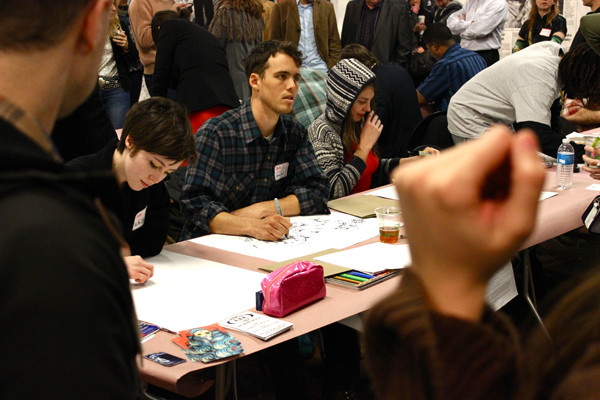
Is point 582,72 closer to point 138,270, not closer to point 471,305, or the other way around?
point 138,270

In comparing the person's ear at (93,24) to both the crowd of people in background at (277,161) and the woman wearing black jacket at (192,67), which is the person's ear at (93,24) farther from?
the woman wearing black jacket at (192,67)

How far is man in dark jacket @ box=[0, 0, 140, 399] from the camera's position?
44 cm

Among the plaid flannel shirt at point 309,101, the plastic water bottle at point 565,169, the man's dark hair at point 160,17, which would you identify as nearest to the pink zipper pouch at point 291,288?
the plastic water bottle at point 565,169

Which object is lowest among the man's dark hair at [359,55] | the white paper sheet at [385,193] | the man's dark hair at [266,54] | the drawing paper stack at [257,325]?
the white paper sheet at [385,193]

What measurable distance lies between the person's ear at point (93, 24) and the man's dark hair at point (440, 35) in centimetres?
478

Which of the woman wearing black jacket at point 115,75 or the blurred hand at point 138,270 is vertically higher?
the woman wearing black jacket at point 115,75

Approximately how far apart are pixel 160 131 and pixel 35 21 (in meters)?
1.55

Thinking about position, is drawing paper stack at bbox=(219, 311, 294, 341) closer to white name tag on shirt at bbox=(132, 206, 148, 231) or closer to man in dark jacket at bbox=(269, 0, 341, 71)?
white name tag on shirt at bbox=(132, 206, 148, 231)

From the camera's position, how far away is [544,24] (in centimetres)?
607

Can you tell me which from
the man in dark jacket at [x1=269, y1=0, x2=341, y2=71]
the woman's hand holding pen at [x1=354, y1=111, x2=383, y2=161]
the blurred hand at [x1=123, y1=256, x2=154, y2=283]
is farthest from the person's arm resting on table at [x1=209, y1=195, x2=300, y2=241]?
the man in dark jacket at [x1=269, y1=0, x2=341, y2=71]

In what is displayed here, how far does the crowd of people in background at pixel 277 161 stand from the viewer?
371 millimetres

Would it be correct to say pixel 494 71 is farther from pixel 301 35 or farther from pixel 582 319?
pixel 582 319

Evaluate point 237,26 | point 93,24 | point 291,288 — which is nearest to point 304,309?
point 291,288

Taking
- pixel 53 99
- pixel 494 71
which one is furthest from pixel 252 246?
pixel 494 71
